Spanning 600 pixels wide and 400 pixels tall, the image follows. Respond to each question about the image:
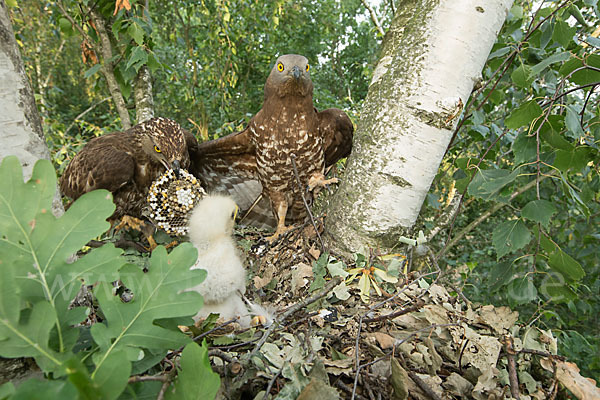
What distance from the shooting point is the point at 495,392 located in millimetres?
859

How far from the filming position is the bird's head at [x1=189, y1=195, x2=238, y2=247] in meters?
1.48

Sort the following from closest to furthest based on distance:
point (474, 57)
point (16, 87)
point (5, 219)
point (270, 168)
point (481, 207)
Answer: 1. point (5, 219)
2. point (16, 87)
3. point (474, 57)
4. point (270, 168)
5. point (481, 207)

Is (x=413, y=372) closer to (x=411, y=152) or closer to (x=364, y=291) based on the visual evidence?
(x=364, y=291)

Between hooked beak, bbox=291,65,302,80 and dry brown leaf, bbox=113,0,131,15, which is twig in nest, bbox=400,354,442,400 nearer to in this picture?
hooked beak, bbox=291,65,302,80

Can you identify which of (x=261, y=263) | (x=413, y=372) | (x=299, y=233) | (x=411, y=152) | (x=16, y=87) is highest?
(x=16, y=87)

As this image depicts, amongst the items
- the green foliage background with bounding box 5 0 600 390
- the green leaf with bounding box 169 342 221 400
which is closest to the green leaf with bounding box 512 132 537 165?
the green foliage background with bounding box 5 0 600 390

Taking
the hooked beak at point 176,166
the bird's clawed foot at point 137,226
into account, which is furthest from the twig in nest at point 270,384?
the bird's clawed foot at point 137,226

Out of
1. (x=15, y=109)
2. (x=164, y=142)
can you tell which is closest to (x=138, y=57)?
(x=164, y=142)

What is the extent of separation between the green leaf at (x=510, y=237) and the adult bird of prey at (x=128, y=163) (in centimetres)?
145

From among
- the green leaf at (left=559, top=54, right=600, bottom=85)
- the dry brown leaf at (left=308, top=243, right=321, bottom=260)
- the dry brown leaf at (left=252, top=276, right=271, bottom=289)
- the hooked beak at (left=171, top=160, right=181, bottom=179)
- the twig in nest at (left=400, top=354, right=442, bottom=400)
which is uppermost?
the green leaf at (left=559, top=54, right=600, bottom=85)

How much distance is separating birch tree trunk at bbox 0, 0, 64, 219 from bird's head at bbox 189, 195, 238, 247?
779mm

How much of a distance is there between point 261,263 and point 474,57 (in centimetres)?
129

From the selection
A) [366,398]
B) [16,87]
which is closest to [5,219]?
[16,87]

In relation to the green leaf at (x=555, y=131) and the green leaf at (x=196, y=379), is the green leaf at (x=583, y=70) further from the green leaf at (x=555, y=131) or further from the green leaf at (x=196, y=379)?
the green leaf at (x=196, y=379)
